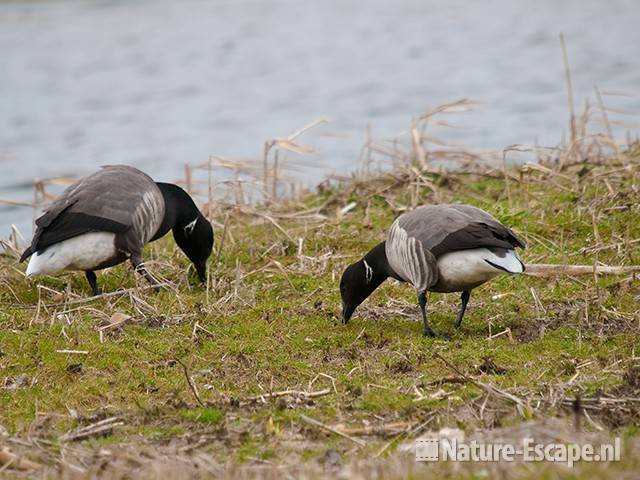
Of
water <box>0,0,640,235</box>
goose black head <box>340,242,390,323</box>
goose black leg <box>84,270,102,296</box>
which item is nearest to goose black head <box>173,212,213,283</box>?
goose black leg <box>84,270,102,296</box>

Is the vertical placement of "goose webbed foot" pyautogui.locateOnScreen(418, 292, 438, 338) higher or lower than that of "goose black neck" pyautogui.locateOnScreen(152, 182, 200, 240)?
lower

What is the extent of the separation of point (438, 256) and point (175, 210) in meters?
3.21

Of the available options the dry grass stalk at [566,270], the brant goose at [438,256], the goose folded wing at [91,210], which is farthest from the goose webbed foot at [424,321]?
the goose folded wing at [91,210]

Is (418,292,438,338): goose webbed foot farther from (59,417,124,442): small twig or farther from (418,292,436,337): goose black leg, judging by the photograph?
(59,417,124,442): small twig

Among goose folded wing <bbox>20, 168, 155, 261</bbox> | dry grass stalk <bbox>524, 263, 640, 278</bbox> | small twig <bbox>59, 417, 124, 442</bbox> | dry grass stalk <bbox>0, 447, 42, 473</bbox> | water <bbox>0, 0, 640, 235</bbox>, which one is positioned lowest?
water <bbox>0, 0, 640, 235</bbox>

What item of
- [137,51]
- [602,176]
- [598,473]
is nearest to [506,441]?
[598,473]

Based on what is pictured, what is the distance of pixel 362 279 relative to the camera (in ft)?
28.1

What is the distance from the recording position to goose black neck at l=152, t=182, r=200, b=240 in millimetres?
10000

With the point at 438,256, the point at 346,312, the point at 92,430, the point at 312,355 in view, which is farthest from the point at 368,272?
the point at 92,430

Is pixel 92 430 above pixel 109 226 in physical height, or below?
below

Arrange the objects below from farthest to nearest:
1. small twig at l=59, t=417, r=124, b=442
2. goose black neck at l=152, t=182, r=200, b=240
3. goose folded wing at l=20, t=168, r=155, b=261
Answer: goose black neck at l=152, t=182, r=200, b=240, goose folded wing at l=20, t=168, r=155, b=261, small twig at l=59, t=417, r=124, b=442

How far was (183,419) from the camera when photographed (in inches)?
255

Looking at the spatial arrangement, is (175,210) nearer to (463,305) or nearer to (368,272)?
(368,272)

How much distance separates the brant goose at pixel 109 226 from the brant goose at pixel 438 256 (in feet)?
6.32
